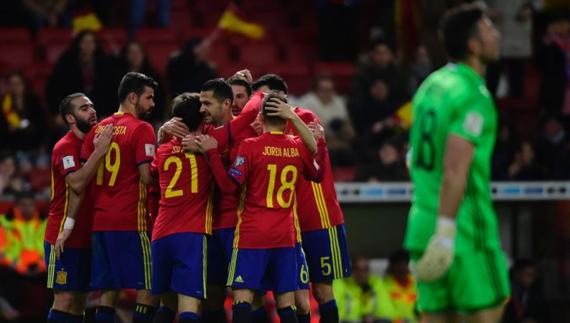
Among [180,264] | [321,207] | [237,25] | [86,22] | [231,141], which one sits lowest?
[180,264]

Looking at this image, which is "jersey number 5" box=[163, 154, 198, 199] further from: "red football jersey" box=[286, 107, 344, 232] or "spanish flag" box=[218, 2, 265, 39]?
"spanish flag" box=[218, 2, 265, 39]

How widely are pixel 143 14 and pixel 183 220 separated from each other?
8657 millimetres

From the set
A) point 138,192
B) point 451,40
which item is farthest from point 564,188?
point 451,40

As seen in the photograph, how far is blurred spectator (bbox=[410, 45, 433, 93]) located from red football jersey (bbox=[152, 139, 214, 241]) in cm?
775

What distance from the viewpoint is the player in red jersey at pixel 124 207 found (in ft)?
33.2

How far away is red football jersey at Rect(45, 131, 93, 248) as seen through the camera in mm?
10320

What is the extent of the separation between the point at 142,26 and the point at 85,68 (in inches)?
122

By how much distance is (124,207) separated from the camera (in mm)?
10156

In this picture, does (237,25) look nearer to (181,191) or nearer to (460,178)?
(181,191)

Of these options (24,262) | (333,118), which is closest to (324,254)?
(24,262)

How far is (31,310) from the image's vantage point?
14.0m

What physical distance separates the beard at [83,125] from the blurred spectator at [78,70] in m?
4.37

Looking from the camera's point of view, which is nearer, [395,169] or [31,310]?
[31,310]

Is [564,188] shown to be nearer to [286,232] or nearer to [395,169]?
[395,169]
